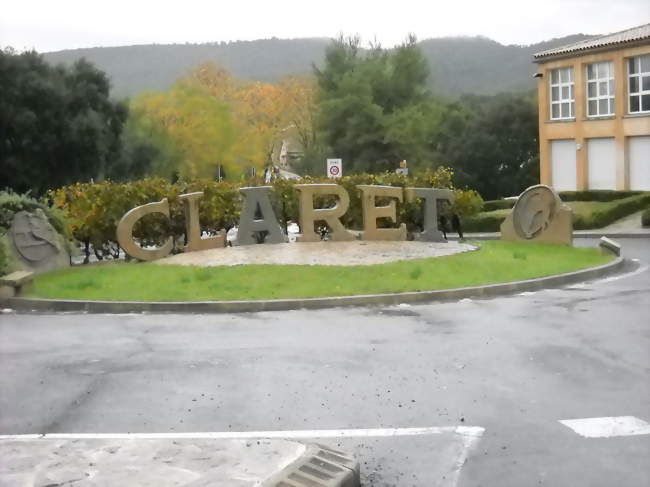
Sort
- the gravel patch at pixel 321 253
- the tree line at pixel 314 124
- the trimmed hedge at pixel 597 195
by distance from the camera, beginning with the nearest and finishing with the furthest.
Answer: the gravel patch at pixel 321 253 < the trimmed hedge at pixel 597 195 < the tree line at pixel 314 124

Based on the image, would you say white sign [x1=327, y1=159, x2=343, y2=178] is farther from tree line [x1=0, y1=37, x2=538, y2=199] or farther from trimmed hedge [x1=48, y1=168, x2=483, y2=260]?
tree line [x1=0, y1=37, x2=538, y2=199]

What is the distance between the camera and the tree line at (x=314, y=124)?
58.3 m

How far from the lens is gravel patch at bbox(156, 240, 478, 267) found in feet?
64.8

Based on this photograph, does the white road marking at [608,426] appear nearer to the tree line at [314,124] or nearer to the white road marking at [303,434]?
the white road marking at [303,434]

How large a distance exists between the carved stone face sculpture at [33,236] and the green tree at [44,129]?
35.2 m

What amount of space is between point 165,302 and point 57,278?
12.3 ft

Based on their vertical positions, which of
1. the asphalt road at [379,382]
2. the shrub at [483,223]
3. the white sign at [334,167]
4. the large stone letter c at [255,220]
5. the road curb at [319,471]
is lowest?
the shrub at [483,223]

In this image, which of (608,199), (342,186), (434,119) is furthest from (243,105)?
(342,186)

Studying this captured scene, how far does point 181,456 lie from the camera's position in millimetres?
6074

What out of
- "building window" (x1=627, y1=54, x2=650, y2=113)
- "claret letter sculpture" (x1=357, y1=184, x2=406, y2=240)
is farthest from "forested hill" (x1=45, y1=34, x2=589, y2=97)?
"claret letter sculpture" (x1=357, y1=184, x2=406, y2=240)

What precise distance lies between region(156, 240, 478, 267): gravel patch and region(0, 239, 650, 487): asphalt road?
601cm

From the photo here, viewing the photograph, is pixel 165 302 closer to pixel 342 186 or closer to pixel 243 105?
pixel 342 186

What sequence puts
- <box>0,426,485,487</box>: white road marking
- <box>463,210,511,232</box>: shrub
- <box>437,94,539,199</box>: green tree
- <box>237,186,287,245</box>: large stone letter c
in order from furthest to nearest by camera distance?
<box>437,94,539,199</box>: green tree → <box>463,210,511,232</box>: shrub → <box>237,186,287,245</box>: large stone letter c → <box>0,426,485,487</box>: white road marking

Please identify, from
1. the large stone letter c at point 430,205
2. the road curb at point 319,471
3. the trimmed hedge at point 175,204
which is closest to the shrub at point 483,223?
the trimmed hedge at point 175,204
